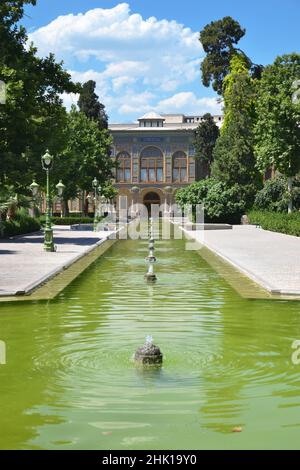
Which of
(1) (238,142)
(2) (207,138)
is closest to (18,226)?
(1) (238,142)

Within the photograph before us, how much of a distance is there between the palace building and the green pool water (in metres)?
90.1

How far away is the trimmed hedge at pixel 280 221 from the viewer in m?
39.4

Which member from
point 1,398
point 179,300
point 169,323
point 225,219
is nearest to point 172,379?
point 1,398

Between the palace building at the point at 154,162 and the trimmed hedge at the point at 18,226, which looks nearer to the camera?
the trimmed hedge at the point at 18,226

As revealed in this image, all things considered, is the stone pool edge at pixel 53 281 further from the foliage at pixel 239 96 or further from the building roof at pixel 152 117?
the building roof at pixel 152 117

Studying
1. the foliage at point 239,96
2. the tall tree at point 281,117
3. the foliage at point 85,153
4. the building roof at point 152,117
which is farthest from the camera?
the building roof at point 152,117

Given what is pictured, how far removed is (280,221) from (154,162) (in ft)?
205

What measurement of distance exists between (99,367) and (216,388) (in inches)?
61.7

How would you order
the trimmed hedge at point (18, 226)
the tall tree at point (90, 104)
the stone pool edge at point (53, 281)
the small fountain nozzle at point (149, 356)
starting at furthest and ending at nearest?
1. the tall tree at point (90, 104)
2. the trimmed hedge at point (18, 226)
3. the stone pool edge at point (53, 281)
4. the small fountain nozzle at point (149, 356)

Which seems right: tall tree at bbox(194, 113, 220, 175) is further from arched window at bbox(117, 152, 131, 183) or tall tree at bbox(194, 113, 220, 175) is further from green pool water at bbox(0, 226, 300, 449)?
green pool water at bbox(0, 226, 300, 449)

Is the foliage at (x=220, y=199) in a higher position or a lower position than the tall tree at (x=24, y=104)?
lower

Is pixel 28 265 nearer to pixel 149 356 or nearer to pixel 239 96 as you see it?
pixel 149 356
